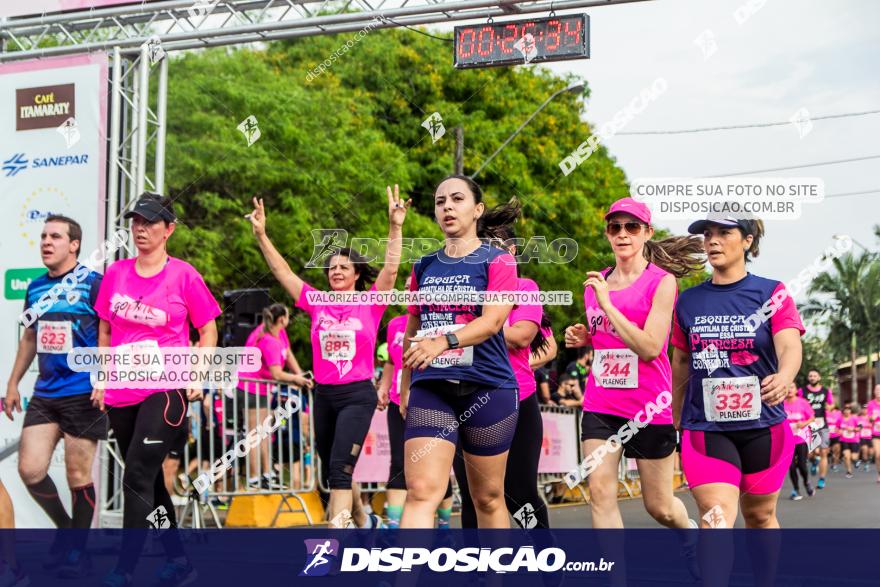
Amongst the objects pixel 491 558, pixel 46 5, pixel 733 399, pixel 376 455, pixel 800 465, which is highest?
pixel 46 5

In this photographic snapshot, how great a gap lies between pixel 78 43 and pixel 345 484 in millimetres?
5662

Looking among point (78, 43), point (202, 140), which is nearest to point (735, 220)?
point (78, 43)

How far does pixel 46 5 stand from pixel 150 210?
203 inches

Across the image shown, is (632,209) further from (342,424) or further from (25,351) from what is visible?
(25,351)

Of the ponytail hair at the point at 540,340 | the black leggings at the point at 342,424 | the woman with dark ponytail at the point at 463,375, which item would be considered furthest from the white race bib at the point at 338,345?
the woman with dark ponytail at the point at 463,375

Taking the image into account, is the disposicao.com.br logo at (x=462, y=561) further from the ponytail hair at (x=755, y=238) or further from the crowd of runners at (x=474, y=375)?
the ponytail hair at (x=755, y=238)

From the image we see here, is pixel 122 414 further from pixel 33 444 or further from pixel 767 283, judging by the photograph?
pixel 767 283

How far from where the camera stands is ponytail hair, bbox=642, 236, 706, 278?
7.19m

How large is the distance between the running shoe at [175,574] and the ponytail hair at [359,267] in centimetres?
232

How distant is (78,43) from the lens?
Result: 36.8 feet

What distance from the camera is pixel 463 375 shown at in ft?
18.0

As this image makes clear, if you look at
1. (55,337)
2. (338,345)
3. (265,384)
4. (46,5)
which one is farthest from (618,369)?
(46,5)

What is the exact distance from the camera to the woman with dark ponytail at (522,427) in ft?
21.8

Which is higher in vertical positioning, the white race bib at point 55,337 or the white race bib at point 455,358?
the white race bib at point 55,337
